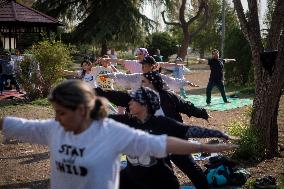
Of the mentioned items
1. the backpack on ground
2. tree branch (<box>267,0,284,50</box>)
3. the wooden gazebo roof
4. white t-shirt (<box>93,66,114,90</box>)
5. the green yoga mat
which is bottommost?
the green yoga mat

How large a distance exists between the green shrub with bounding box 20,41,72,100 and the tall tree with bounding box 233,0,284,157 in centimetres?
861

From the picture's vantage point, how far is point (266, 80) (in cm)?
741

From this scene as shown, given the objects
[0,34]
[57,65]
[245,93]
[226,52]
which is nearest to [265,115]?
[57,65]

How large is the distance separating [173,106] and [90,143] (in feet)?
9.05

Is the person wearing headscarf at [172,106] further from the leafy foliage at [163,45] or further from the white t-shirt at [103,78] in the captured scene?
the leafy foliage at [163,45]

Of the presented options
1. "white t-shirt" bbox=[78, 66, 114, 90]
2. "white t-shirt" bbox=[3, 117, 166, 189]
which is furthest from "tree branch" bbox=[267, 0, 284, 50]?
"white t-shirt" bbox=[3, 117, 166, 189]

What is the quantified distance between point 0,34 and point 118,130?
2238 centimetres

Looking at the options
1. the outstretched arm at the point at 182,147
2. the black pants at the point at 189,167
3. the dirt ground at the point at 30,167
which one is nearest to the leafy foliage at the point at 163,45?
the dirt ground at the point at 30,167

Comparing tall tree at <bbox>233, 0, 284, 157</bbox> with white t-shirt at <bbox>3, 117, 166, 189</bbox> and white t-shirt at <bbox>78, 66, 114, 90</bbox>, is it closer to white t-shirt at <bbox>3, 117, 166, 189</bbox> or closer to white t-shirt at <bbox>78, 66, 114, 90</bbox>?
white t-shirt at <bbox>78, 66, 114, 90</bbox>

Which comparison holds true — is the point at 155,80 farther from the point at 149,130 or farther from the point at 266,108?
the point at 266,108

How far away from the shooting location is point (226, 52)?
2311 centimetres

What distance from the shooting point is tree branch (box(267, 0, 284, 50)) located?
7.47 meters

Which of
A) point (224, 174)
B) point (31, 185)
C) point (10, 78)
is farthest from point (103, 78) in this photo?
point (10, 78)

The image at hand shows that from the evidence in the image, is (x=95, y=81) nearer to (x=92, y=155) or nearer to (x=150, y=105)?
(x=150, y=105)
